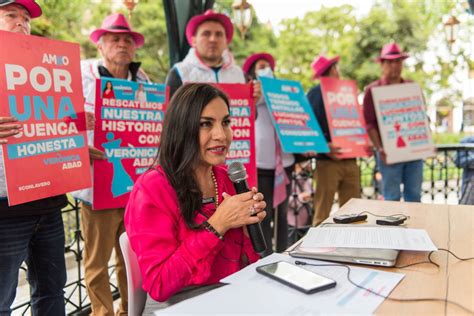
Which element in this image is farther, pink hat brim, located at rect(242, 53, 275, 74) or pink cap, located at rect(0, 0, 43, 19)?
pink hat brim, located at rect(242, 53, 275, 74)

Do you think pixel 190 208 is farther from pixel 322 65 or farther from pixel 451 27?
pixel 451 27

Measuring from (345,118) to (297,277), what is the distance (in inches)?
118

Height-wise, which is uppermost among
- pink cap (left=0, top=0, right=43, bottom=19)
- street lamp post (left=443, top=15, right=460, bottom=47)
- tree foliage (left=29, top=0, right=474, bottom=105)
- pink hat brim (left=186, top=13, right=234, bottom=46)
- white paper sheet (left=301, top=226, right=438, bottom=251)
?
Answer: tree foliage (left=29, top=0, right=474, bottom=105)

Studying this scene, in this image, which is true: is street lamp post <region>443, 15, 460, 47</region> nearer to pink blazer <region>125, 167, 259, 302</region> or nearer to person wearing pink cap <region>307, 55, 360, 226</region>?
person wearing pink cap <region>307, 55, 360, 226</region>

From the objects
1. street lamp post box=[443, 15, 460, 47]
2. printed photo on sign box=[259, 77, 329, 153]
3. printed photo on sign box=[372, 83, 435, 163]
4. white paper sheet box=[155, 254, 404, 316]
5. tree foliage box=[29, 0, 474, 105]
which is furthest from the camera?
tree foliage box=[29, 0, 474, 105]

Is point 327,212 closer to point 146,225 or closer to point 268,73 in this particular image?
point 268,73

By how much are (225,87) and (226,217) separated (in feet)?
5.97

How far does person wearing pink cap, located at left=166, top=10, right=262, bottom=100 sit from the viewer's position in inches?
122

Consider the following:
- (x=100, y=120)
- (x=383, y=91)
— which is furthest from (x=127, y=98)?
(x=383, y=91)

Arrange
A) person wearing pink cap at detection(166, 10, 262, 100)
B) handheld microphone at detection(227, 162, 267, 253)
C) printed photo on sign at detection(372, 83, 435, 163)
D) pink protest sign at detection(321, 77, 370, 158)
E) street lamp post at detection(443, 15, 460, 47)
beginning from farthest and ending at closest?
street lamp post at detection(443, 15, 460, 47), printed photo on sign at detection(372, 83, 435, 163), pink protest sign at detection(321, 77, 370, 158), person wearing pink cap at detection(166, 10, 262, 100), handheld microphone at detection(227, 162, 267, 253)

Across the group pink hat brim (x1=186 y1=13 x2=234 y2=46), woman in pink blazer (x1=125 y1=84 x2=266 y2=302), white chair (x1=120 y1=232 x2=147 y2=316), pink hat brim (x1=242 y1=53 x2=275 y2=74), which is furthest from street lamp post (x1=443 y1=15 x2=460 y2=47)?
white chair (x1=120 y1=232 x2=147 y2=316)

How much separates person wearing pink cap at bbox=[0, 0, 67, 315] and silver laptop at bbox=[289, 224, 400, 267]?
3.98ft

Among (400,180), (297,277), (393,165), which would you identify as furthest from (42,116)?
(400,180)

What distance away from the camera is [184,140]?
164cm
